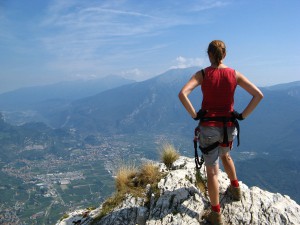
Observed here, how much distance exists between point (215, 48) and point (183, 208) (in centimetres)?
399

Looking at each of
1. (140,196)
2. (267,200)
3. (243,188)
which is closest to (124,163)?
(140,196)

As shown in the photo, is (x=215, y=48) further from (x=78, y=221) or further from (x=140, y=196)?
(x=78, y=221)

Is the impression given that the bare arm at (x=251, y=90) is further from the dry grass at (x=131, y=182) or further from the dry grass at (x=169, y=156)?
the dry grass at (x=169, y=156)

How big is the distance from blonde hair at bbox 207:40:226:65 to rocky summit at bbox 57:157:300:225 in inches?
145

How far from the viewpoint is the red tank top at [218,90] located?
22.4 feet

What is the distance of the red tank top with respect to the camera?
6824 millimetres

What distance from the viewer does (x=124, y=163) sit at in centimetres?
1145

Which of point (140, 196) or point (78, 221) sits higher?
point (140, 196)

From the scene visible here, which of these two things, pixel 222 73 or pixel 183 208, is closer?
pixel 222 73

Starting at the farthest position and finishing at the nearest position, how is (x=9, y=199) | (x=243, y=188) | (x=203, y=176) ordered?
(x=9, y=199) → (x=203, y=176) → (x=243, y=188)

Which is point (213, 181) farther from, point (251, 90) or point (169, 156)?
point (169, 156)

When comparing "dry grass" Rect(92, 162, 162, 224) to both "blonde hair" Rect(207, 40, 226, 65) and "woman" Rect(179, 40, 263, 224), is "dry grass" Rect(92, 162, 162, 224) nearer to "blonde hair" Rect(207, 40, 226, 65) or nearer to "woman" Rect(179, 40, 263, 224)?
"woman" Rect(179, 40, 263, 224)

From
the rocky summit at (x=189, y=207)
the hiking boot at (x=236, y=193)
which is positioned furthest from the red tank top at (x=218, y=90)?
the rocky summit at (x=189, y=207)

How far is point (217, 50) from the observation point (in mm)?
6715
